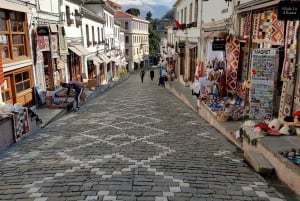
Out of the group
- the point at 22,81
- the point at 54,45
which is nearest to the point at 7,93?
the point at 22,81

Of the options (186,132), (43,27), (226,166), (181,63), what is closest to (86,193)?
(226,166)

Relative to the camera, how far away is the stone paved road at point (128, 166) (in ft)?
15.5

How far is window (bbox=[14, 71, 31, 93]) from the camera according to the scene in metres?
11.9

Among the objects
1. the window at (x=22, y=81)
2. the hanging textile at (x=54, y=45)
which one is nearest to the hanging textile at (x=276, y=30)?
the window at (x=22, y=81)

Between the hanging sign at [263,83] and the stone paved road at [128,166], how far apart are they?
1.28 metres

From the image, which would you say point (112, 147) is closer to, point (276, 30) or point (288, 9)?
point (288, 9)

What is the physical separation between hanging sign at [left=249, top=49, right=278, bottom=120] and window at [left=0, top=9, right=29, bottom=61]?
27.7 ft

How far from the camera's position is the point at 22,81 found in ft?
40.6

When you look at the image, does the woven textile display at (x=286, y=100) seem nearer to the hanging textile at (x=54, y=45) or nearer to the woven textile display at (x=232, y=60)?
the woven textile display at (x=232, y=60)

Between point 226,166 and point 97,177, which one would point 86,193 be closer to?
point 97,177

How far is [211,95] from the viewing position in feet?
40.3

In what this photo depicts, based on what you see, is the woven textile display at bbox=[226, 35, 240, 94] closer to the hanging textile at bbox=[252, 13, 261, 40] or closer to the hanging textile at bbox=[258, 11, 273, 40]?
the hanging textile at bbox=[252, 13, 261, 40]

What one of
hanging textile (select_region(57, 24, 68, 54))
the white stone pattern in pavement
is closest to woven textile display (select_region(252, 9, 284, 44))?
the white stone pattern in pavement

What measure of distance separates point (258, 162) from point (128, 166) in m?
2.49
